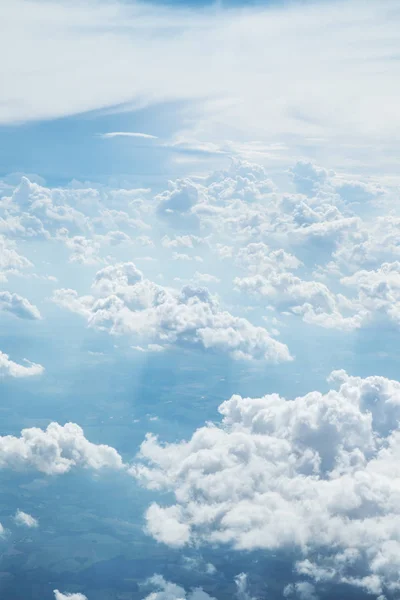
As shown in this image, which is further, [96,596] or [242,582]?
Answer: [242,582]

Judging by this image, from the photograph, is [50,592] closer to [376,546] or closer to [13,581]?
[13,581]

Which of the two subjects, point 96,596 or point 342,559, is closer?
point 96,596

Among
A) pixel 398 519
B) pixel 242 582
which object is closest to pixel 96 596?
pixel 242 582

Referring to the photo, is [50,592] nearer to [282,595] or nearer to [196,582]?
[196,582]

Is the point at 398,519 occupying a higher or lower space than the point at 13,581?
higher

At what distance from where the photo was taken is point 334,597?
186 m

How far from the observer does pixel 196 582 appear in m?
198

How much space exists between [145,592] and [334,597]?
67.8m

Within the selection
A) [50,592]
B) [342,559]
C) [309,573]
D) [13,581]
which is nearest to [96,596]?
[50,592]

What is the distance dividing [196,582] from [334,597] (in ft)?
166

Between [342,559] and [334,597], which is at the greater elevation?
[342,559]

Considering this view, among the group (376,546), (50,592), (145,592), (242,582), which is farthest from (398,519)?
(50,592)

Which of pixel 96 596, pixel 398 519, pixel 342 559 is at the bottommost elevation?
pixel 96 596

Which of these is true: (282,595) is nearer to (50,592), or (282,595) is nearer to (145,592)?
(145,592)
